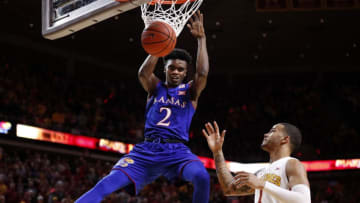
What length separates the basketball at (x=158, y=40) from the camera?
4352 mm

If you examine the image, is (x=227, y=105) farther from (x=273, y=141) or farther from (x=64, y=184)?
(x=273, y=141)

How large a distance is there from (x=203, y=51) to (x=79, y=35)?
12073 millimetres

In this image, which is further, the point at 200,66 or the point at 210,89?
the point at 210,89

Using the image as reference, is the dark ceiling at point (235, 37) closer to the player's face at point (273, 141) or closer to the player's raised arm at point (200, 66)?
the player's raised arm at point (200, 66)

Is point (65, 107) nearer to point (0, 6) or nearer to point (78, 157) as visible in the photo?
point (78, 157)

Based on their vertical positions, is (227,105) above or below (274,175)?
above

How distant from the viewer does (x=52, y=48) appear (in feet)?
57.3

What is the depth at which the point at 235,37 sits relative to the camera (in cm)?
1628

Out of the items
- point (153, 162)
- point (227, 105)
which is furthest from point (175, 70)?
point (227, 105)

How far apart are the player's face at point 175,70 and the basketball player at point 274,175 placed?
3.58ft

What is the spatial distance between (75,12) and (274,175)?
2.39 meters

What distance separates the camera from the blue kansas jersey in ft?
14.7

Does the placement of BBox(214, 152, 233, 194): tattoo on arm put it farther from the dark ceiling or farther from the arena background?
the dark ceiling

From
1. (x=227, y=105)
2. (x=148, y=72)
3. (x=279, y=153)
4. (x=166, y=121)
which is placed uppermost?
(x=227, y=105)
